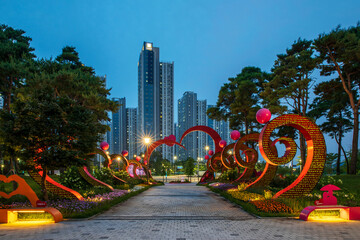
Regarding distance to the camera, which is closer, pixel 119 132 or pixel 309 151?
pixel 309 151

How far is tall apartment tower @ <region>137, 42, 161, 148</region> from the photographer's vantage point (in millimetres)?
94188

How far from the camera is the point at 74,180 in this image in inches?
582

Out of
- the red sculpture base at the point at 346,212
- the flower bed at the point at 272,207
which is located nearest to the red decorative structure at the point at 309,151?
the flower bed at the point at 272,207

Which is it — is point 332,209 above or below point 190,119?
below

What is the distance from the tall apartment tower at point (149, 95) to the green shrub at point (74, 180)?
257ft

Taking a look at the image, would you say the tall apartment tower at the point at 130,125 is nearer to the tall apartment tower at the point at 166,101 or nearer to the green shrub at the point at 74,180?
the tall apartment tower at the point at 166,101

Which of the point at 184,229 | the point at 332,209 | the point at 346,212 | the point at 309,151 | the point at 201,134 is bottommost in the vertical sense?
the point at 184,229

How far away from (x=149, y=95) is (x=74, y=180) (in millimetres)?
81349

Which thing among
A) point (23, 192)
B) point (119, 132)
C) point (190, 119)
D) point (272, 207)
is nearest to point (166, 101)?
point (190, 119)

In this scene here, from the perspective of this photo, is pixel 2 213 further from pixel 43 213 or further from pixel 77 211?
pixel 77 211

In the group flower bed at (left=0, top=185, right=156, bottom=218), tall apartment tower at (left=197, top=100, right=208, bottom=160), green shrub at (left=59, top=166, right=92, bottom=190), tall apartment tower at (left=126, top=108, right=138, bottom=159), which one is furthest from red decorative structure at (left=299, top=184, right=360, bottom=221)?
tall apartment tower at (left=126, top=108, right=138, bottom=159)

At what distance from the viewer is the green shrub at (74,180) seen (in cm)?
1479

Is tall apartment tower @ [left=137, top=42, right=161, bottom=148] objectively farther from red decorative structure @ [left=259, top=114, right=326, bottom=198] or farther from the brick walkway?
the brick walkway

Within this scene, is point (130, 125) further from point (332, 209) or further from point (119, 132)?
point (332, 209)
